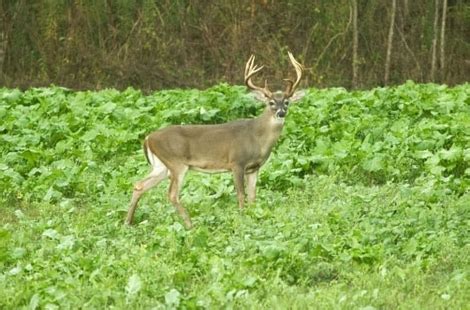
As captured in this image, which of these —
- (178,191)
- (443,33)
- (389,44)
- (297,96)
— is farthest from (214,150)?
(443,33)

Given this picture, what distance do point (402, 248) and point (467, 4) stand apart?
696 inches

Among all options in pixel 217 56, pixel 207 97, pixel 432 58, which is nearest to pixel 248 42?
pixel 217 56

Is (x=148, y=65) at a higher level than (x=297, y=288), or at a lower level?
lower

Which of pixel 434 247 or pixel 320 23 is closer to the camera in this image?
pixel 434 247

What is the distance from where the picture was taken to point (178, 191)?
11.4m

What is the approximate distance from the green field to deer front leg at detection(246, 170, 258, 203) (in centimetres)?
21

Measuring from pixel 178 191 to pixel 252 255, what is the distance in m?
2.28

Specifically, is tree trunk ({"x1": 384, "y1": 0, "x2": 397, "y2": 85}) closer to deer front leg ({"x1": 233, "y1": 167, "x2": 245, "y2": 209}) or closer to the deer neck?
the deer neck

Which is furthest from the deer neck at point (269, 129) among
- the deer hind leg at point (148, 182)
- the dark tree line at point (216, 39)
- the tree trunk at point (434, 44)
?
the tree trunk at point (434, 44)

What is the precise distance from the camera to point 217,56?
26.0 m

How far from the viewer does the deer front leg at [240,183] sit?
11.6 meters

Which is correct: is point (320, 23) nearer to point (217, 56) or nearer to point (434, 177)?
point (217, 56)

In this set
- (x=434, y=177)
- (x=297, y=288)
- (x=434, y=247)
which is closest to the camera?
(x=297, y=288)

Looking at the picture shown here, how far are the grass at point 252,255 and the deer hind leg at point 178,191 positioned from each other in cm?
12
